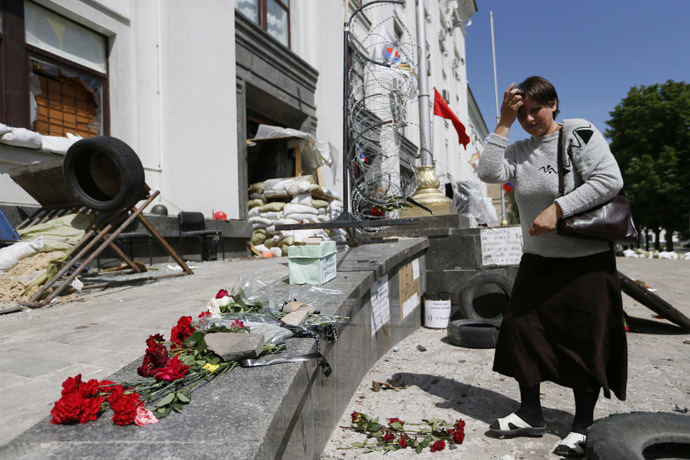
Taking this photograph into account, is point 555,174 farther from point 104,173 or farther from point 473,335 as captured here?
point 104,173

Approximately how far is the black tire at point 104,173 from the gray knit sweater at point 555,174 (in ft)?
11.4

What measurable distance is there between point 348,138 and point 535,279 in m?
2.71

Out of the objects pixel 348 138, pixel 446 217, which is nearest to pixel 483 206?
pixel 446 217

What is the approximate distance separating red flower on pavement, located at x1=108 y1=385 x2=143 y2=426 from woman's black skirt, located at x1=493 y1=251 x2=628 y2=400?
194cm

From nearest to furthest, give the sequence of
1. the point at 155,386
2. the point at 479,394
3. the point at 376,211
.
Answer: the point at 155,386
the point at 479,394
the point at 376,211

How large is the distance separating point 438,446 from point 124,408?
1.72m

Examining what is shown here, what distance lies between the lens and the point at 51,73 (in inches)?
260

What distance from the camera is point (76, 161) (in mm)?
4453

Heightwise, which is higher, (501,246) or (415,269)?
(501,246)

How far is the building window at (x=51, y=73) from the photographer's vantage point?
601 centimetres

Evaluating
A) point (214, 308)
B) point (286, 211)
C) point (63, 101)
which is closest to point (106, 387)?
point (214, 308)

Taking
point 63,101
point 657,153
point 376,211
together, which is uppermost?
point 657,153

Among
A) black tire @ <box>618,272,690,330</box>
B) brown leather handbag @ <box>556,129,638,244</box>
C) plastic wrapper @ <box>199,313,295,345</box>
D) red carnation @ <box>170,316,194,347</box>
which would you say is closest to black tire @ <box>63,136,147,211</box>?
plastic wrapper @ <box>199,313,295,345</box>

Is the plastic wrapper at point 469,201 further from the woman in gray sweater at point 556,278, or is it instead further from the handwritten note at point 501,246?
the woman in gray sweater at point 556,278
